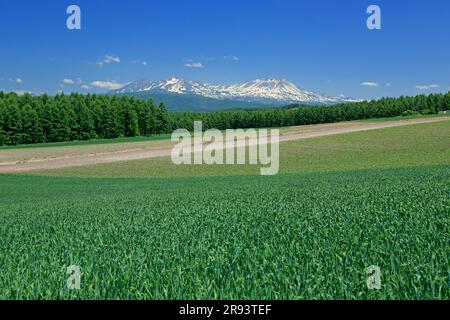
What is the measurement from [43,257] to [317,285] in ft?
16.2

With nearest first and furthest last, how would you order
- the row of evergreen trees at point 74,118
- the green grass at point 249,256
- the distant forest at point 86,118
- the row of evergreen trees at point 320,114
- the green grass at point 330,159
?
the green grass at point 249,256
the green grass at point 330,159
the row of evergreen trees at point 74,118
the distant forest at point 86,118
the row of evergreen trees at point 320,114

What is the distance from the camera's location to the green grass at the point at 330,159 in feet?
155

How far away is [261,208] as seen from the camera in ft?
41.2

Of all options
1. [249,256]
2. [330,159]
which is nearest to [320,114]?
[330,159]

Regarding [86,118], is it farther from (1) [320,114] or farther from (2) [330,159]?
(1) [320,114]

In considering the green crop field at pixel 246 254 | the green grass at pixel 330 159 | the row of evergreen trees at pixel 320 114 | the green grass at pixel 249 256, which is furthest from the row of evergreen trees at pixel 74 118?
the green grass at pixel 249 256

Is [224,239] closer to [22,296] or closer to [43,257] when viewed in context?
[43,257]

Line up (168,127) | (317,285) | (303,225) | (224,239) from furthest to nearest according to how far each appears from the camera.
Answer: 1. (168,127)
2. (303,225)
3. (224,239)
4. (317,285)

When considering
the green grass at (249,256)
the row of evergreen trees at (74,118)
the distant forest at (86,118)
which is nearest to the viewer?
the green grass at (249,256)

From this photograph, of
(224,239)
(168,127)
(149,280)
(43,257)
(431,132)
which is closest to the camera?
(149,280)

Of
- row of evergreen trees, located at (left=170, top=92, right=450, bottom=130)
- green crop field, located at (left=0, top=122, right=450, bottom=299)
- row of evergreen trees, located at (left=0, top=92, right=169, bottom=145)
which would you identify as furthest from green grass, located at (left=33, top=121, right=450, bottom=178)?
row of evergreen trees, located at (left=170, top=92, right=450, bottom=130)

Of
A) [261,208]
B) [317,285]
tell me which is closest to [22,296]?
[317,285]

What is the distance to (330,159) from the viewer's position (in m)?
54.2

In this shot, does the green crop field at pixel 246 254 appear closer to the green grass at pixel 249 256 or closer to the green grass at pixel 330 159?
the green grass at pixel 249 256
